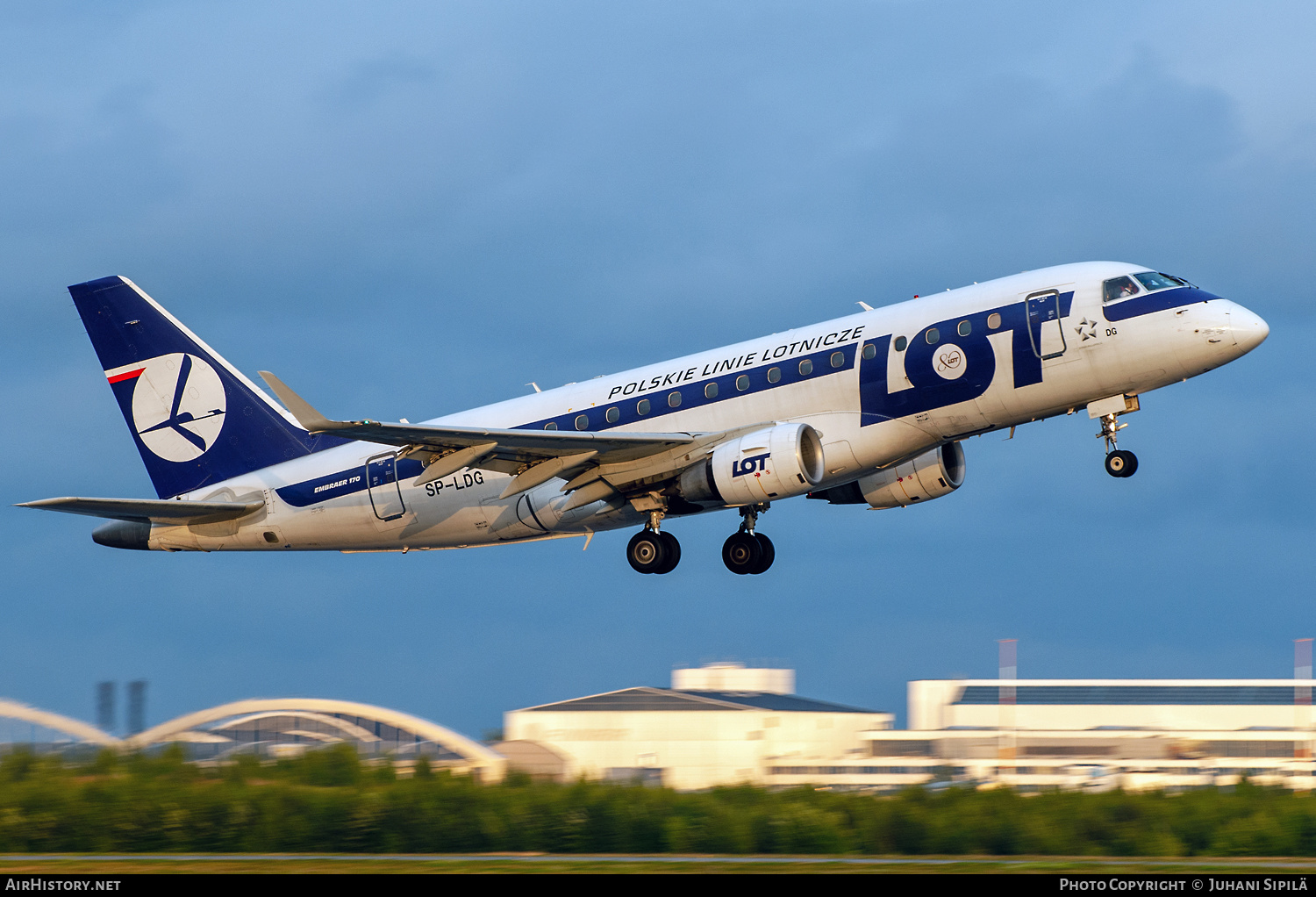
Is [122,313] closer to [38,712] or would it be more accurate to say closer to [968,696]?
[38,712]

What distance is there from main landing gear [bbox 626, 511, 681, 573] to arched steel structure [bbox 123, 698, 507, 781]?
72.3ft

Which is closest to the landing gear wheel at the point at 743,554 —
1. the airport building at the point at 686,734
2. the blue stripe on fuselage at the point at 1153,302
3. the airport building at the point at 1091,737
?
the blue stripe on fuselage at the point at 1153,302

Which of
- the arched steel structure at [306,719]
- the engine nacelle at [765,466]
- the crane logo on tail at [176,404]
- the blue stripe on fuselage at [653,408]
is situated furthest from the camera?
the arched steel structure at [306,719]

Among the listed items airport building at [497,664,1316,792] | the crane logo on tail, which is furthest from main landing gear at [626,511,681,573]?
airport building at [497,664,1316,792]

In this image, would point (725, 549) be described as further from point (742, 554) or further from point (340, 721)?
point (340, 721)

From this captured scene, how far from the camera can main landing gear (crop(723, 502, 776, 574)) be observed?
39938 millimetres

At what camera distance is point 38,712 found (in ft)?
171

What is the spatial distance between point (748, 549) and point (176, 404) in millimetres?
18283

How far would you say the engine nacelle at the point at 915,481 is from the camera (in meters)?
39.9

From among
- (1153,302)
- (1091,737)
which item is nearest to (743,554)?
(1153,302)

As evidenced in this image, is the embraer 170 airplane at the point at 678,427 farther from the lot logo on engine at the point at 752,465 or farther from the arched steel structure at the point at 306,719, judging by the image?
the arched steel structure at the point at 306,719

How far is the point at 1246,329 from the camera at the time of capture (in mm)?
33125

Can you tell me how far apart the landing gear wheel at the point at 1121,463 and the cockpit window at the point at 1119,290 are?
3.73 meters

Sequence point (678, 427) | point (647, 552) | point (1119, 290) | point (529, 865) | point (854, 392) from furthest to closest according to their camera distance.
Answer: point (529, 865) < point (647, 552) < point (678, 427) < point (854, 392) < point (1119, 290)
